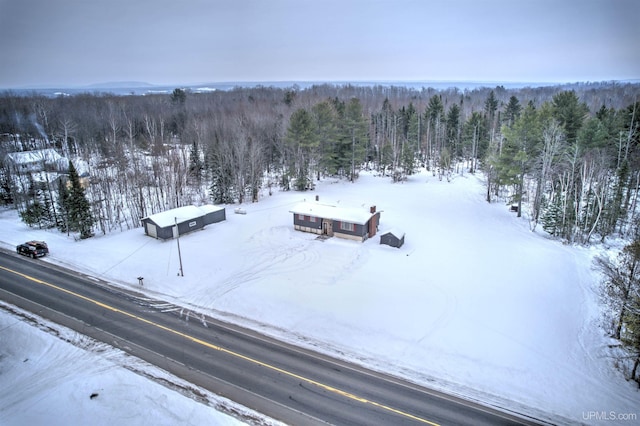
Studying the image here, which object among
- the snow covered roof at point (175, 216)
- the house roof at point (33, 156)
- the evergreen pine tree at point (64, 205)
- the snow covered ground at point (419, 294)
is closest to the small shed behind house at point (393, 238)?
the snow covered ground at point (419, 294)

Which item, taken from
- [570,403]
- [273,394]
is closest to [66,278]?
[273,394]

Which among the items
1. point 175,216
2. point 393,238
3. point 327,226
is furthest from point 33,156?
point 393,238

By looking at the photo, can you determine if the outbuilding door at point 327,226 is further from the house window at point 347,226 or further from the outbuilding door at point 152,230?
the outbuilding door at point 152,230

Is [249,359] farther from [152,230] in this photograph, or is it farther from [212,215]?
[212,215]

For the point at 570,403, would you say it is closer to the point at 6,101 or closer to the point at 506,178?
the point at 506,178

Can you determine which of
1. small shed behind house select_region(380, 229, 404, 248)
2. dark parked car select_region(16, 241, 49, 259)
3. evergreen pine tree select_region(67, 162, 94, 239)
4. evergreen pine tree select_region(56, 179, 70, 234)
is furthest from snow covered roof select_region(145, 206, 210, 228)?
small shed behind house select_region(380, 229, 404, 248)

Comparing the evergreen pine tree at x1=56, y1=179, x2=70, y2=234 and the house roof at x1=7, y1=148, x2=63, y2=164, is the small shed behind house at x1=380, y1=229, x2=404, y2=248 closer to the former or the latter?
the evergreen pine tree at x1=56, y1=179, x2=70, y2=234

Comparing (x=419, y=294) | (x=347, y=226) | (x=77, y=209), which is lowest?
(x=419, y=294)
